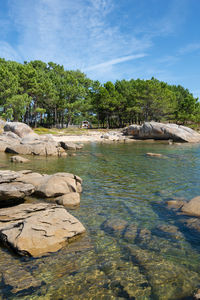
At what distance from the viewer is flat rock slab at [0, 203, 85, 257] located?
15.3 feet

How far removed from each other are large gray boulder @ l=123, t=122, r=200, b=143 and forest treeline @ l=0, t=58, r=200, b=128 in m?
20.5

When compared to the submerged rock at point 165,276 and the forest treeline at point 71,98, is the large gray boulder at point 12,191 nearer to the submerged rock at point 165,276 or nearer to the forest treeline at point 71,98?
the submerged rock at point 165,276

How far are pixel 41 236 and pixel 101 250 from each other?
150 cm

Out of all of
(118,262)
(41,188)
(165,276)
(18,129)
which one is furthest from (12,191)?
(18,129)

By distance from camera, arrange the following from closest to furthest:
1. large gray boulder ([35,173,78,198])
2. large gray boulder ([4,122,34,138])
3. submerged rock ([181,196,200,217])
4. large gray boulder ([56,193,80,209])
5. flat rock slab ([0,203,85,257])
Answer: flat rock slab ([0,203,85,257]) < submerged rock ([181,196,200,217]) < large gray boulder ([56,193,80,209]) < large gray boulder ([35,173,78,198]) < large gray boulder ([4,122,34,138])

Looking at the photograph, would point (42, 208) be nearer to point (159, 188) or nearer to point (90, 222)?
point (90, 222)

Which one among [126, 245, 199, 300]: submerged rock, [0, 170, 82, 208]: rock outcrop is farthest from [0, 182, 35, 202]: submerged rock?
[126, 245, 199, 300]: submerged rock

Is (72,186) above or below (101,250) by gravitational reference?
above

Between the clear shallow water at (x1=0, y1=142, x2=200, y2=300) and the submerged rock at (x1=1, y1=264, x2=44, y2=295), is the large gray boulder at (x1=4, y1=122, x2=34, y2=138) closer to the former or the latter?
the clear shallow water at (x1=0, y1=142, x2=200, y2=300)

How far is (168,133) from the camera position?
41.6 meters

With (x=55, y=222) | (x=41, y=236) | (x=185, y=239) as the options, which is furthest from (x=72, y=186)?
(x=185, y=239)

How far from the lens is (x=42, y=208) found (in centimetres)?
630

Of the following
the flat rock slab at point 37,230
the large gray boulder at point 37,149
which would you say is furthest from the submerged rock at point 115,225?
the large gray boulder at point 37,149

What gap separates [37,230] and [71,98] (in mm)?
62729
